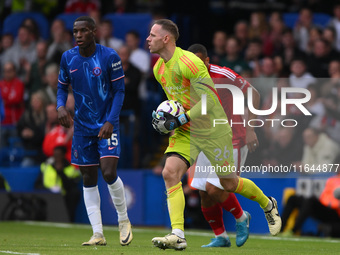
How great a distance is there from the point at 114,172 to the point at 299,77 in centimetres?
582

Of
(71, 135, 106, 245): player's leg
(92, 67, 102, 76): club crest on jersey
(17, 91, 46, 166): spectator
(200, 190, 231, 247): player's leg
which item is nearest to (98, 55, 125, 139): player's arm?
(92, 67, 102, 76): club crest on jersey

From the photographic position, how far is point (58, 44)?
55.4ft

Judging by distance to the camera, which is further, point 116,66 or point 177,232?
point 116,66

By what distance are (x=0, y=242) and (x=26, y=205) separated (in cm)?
499

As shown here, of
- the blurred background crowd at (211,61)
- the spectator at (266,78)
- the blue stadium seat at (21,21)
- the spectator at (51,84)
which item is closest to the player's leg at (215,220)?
the blurred background crowd at (211,61)

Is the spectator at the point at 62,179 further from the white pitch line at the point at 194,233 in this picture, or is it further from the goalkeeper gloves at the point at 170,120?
the goalkeeper gloves at the point at 170,120

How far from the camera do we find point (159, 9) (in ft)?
61.4

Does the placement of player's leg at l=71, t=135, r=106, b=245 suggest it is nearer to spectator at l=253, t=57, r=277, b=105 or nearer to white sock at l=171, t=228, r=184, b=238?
white sock at l=171, t=228, r=184, b=238

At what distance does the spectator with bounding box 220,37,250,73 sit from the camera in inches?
582

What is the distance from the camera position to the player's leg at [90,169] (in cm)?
940

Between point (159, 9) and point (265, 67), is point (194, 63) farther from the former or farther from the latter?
point (159, 9)

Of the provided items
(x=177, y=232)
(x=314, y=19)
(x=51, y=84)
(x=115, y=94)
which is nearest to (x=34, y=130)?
(x=51, y=84)

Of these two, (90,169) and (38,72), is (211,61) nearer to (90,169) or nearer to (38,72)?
(38,72)

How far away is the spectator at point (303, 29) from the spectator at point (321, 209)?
377 centimetres
